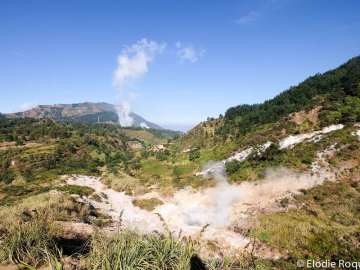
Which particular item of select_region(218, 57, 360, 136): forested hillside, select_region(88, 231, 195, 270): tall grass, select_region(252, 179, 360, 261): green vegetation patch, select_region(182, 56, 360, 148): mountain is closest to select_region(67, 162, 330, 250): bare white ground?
select_region(252, 179, 360, 261): green vegetation patch

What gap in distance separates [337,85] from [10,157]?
6624cm

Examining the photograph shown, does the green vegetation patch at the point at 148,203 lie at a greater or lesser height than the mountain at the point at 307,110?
lesser

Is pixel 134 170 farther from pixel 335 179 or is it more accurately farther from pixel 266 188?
pixel 335 179

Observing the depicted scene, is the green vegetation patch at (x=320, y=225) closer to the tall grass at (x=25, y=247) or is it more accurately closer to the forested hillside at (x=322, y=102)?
the tall grass at (x=25, y=247)

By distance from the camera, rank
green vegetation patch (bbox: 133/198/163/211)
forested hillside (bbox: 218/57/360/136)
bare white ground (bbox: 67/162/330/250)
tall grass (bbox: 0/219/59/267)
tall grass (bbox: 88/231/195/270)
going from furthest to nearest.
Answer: forested hillside (bbox: 218/57/360/136) → green vegetation patch (bbox: 133/198/163/211) → bare white ground (bbox: 67/162/330/250) → tall grass (bbox: 0/219/59/267) → tall grass (bbox: 88/231/195/270)

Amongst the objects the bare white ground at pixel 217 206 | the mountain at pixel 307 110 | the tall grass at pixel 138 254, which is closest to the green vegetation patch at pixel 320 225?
the bare white ground at pixel 217 206

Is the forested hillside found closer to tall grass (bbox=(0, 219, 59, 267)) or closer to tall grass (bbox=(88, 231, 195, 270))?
tall grass (bbox=(88, 231, 195, 270))

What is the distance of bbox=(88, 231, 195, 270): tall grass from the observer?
824cm

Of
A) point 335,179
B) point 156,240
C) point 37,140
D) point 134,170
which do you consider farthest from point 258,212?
point 37,140

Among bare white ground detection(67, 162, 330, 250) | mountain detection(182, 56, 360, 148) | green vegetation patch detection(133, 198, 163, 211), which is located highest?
mountain detection(182, 56, 360, 148)

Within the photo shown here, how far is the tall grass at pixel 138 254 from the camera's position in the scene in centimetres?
824

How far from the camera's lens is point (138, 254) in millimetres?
9062

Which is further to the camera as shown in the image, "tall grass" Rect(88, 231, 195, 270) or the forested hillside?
the forested hillside

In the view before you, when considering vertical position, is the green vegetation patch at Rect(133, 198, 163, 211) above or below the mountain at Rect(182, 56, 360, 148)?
below
